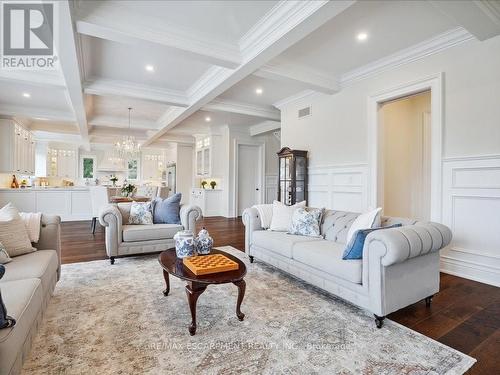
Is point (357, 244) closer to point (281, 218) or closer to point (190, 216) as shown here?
point (281, 218)

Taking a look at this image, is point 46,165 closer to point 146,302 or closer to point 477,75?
point 146,302

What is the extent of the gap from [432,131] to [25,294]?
4323 millimetres

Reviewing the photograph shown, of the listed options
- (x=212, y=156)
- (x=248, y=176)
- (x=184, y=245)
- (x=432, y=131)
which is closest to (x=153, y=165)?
(x=212, y=156)

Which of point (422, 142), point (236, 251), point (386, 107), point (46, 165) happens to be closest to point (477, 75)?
point (386, 107)

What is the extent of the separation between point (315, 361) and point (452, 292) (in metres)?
2.01

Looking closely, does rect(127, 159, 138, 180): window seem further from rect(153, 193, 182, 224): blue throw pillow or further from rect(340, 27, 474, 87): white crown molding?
rect(340, 27, 474, 87): white crown molding

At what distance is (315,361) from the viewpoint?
1.68 metres

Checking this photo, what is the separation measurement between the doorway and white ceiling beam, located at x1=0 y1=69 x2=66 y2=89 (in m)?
5.51

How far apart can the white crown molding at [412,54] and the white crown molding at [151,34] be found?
2002 millimetres

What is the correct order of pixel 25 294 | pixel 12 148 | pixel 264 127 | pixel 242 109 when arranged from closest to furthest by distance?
pixel 25 294
pixel 242 109
pixel 12 148
pixel 264 127

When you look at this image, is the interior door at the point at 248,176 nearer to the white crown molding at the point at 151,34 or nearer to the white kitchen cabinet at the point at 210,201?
the white kitchen cabinet at the point at 210,201

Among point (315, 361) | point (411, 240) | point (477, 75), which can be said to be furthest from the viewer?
point (477, 75)

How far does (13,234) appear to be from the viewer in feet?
7.57

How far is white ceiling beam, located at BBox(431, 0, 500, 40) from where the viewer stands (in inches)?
96.0
